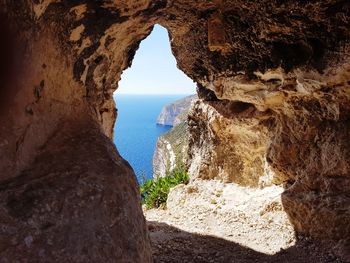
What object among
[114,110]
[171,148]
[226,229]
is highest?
[114,110]

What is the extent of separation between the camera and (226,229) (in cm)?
791

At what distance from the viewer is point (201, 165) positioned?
10867 mm

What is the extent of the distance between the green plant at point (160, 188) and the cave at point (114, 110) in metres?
2.82

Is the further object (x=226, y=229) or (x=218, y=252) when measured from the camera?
(x=226, y=229)

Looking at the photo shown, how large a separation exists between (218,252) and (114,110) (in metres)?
3.09

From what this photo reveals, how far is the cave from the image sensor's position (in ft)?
10.8

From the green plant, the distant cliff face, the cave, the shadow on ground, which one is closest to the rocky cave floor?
the shadow on ground

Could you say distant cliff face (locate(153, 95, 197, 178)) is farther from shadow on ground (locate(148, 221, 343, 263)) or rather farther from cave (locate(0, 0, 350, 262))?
shadow on ground (locate(148, 221, 343, 263))

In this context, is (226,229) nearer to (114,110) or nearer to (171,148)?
(114,110)

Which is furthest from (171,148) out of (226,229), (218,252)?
(218,252)

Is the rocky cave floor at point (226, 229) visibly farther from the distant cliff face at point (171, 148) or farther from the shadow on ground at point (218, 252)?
the distant cliff face at point (171, 148)

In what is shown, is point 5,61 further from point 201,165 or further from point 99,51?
point 201,165

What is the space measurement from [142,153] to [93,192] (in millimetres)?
80387

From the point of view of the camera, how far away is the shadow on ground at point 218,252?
566cm
